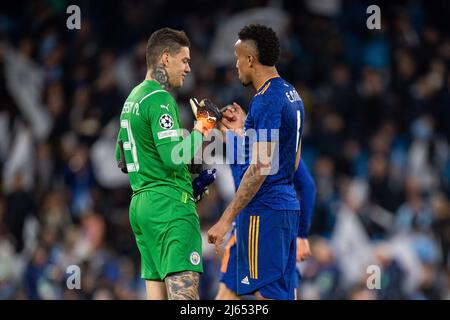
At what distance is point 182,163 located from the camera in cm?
701

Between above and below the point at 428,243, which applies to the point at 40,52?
above

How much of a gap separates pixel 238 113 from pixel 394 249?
5.75 meters

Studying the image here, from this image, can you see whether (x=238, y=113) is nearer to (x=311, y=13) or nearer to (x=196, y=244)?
(x=196, y=244)

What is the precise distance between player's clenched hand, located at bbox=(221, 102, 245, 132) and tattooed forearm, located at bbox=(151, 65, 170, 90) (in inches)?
31.0

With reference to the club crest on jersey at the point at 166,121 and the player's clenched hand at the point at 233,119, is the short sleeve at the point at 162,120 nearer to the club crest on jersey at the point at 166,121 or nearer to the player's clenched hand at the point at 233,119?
the club crest on jersey at the point at 166,121

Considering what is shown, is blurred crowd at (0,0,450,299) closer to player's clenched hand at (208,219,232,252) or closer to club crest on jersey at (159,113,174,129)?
player's clenched hand at (208,219,232,252)

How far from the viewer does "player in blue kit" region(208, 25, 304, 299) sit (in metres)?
7.28

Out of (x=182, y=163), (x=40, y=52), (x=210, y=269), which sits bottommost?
(x=210, y=269)

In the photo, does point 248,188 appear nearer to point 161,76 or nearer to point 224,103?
point 161,76

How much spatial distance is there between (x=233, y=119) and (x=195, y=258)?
1.36 meters

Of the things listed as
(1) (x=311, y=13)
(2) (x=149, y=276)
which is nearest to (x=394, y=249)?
(1) (x=311, y=13)

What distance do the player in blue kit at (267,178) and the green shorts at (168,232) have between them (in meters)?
0.35

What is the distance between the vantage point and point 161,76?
284 inches

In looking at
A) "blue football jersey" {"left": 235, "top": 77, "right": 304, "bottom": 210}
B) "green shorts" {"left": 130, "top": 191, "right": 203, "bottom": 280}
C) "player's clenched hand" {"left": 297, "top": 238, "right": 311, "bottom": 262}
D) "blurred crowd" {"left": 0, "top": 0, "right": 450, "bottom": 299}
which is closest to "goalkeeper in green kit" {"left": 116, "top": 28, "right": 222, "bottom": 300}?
"green shorts" {"left": 130, "top": 191, "right": 203, "bottom": 280}
